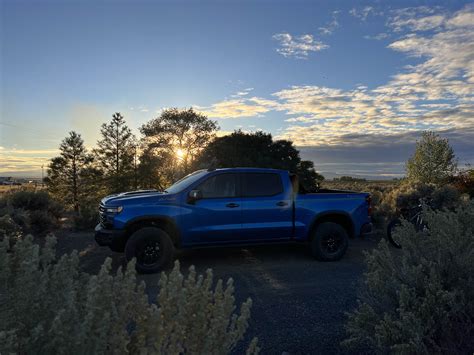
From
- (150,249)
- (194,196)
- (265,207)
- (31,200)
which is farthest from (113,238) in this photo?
(31,200)

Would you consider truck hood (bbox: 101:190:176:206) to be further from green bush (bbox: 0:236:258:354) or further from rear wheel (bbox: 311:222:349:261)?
green bush (bbox: 0:236:258:354)

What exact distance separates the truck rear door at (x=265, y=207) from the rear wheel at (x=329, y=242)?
2.04ft

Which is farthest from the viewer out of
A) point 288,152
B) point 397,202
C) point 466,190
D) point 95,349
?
point 288,152

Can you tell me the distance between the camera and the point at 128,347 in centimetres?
226

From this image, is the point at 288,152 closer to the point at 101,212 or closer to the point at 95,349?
the point at 101,212

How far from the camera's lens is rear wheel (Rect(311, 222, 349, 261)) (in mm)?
7883

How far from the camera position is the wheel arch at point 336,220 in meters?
7.91

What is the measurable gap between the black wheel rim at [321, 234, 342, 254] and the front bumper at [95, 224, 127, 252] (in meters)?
4.03

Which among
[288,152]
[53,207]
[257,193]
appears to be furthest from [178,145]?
[257,193]

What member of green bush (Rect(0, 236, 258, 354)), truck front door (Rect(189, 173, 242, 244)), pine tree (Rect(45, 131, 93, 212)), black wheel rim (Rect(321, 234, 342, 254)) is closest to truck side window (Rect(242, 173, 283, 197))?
truck front door (Rect(189, 173, 242, 244))

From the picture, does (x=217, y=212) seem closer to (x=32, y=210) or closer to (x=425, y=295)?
(x=425, y=295)

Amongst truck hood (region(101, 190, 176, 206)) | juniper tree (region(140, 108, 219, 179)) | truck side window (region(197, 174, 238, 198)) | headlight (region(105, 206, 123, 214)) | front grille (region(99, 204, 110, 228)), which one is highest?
juniper tree (region(140, 108, 219, 179))

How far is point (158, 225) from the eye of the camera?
7117mm

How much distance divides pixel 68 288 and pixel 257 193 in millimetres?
5730
